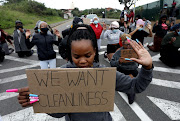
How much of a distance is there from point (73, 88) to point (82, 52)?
35cm

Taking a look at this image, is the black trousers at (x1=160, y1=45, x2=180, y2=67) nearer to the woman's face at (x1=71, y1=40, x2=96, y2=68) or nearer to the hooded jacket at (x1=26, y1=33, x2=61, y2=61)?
the hooded jacket at (x1=26, y1=33, x2=61, y2=61)

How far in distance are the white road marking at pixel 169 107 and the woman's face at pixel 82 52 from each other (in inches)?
Result: 101

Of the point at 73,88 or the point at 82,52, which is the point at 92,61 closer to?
the point at 82,52

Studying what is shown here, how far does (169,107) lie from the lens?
3.01 meters

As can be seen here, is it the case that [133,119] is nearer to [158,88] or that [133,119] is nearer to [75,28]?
[158,88]

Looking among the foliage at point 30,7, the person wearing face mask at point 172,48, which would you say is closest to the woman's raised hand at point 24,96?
the person wearing face mask at point 172,48

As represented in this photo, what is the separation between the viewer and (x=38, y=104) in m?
1.13

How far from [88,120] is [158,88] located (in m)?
3.32

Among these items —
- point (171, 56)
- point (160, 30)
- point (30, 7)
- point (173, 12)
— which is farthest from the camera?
point (30, 7)

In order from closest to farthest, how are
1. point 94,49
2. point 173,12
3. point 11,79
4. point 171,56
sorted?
1. point 94,49
2. point 11,79
3. point 171,56
4. point 173,12

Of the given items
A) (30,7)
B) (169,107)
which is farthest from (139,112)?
(30,7)

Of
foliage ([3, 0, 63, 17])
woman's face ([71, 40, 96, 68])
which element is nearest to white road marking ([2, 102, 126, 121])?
woman's face ([71, 40, 96, 68])

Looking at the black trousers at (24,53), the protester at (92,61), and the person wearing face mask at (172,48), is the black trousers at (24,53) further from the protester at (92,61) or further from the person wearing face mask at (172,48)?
the person wearing face mask at (172,48)

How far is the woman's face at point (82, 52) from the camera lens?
123 centimetres
